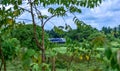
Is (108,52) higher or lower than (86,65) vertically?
higher

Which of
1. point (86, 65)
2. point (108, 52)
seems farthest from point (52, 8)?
point (86, 65)

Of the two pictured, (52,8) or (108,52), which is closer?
(108,52)

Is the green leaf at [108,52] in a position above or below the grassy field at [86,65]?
above

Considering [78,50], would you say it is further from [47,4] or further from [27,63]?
[27,63]

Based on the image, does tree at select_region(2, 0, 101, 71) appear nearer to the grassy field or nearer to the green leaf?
the grassy field

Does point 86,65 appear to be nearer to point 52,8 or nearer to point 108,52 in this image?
point 52,8

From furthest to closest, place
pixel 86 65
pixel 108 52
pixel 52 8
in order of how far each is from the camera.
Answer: pixel 86 65 → pixel 52 8 → pixel 108 52

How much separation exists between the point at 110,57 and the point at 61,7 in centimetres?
160

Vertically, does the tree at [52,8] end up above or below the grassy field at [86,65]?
above

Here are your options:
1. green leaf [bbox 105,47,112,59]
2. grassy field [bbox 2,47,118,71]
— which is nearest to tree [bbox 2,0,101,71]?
grassy field [bbox 2,47,118,71]

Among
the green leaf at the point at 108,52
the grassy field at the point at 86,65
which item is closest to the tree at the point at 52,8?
the grassy field at the point at 86,65

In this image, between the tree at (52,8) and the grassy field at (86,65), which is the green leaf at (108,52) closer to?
the grassy field at (86,65)

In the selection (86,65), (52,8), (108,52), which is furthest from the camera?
(86,65)

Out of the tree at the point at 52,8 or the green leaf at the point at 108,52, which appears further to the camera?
the tree at the point at 52,8
